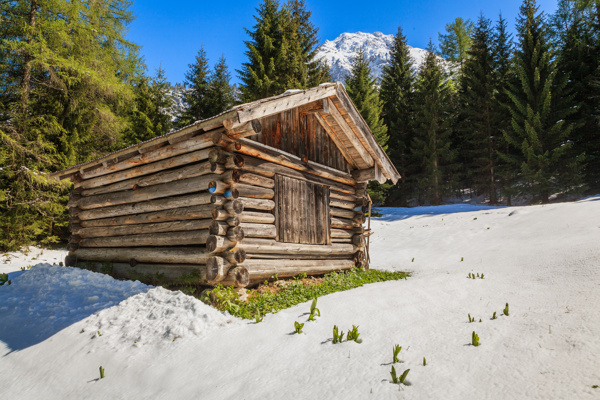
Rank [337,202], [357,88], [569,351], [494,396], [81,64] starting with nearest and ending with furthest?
[494,396]
[569,351]
[337,202]
[81,64]
[357,88]

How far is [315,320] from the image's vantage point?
17.5ft

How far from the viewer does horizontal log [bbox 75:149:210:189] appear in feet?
23.6

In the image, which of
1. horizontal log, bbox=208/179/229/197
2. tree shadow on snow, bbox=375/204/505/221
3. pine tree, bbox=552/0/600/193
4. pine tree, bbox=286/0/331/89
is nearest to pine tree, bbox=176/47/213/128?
pine tree, bbox=286/0/331/89

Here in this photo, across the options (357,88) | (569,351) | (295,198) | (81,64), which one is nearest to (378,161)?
(295,198)

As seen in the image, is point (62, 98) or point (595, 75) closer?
point (62, 98)

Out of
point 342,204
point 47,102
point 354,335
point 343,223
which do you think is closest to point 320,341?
point 354,335

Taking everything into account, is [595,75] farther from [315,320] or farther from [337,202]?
[315,320]

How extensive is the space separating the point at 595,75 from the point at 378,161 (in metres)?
24.4

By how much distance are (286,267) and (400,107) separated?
29.5 m

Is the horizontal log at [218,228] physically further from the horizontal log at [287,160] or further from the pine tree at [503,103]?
the pine tree at [503,103]

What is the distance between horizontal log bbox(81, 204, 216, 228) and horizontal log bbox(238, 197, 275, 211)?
76cm

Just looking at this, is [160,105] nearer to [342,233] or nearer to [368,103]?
[368,103]

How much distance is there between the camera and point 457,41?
4391 cm

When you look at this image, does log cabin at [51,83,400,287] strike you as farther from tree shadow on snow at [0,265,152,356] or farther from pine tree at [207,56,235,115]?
pine tree at [207,56,235,115]
